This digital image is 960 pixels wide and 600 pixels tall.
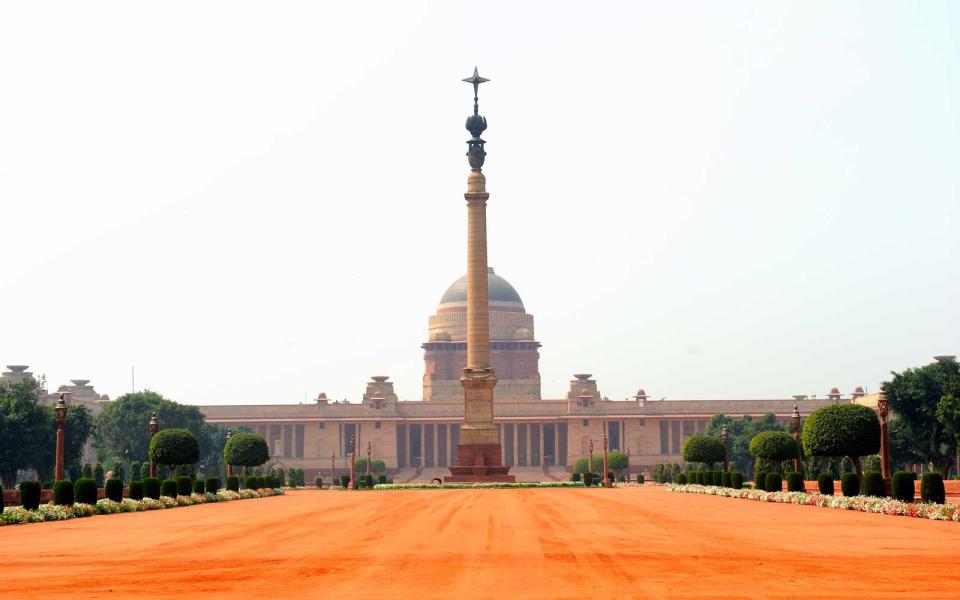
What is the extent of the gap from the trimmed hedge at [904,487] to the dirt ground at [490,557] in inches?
88.9

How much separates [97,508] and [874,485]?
2844 cm

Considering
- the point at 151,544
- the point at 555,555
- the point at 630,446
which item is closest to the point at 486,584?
the point at 555,555

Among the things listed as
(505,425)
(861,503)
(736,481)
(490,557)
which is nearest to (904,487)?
(861,503)

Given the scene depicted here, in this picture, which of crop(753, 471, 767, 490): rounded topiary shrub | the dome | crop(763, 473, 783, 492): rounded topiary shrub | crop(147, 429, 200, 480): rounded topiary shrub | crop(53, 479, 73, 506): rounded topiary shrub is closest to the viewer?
crop(53, 479, 73, 506): rounded topiary shrub

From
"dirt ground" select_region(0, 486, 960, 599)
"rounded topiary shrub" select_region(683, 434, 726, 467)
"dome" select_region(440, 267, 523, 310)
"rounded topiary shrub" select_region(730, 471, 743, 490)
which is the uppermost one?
"dome" select_region(440, 267, 523, 310)

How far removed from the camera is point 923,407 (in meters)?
84.9

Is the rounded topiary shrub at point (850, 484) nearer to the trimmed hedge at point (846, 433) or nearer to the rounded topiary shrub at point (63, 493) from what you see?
the trimmed hedge at point (846, 433)

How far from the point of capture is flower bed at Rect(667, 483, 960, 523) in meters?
38.2

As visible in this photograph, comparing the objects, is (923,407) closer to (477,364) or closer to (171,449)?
(477,364)

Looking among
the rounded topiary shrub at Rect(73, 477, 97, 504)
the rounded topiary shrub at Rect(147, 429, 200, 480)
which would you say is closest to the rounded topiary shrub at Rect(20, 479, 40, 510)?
the rounded topiary shrub at Rect(73, 477, 97, 504)

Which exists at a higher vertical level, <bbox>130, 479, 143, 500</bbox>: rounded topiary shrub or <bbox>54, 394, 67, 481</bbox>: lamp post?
<bbox>54, 394, 67, 481</bbox>: lamp post

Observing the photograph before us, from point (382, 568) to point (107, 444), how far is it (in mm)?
109569

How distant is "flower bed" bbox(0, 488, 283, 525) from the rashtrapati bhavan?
331 feet

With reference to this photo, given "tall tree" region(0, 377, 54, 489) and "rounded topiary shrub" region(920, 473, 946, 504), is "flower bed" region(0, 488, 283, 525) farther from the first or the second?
"rounded topiary shrub" region(920, 473, 946, 504)
